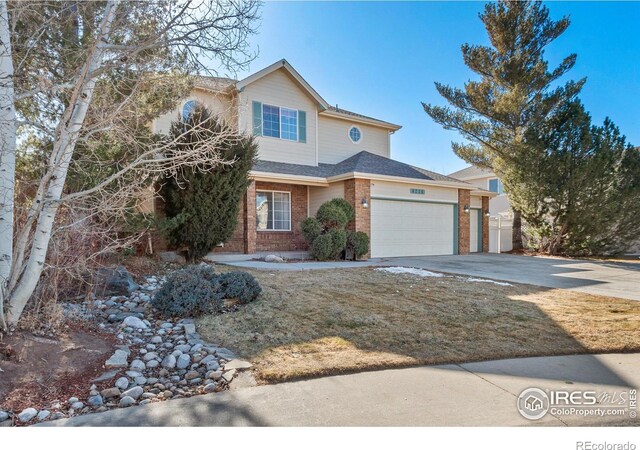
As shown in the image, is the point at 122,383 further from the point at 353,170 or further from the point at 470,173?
the point at 470,173

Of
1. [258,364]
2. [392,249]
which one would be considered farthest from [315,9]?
[392,249]

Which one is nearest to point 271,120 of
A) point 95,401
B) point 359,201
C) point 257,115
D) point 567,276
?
point 257,115

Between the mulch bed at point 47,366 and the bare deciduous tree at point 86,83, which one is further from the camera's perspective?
the bare deciduous tree at point 86,83

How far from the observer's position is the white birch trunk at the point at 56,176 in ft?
12.8

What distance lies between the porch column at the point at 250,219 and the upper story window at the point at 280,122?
107 inches

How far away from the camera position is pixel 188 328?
467cm

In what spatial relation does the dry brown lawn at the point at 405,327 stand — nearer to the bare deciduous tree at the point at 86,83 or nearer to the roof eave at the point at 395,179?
the bare deciduous tree at the point at 86,83

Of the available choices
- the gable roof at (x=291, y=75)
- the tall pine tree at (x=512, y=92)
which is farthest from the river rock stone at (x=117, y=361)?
the tall pine tree at (x=512, y=92)

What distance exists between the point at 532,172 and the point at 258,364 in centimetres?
1630

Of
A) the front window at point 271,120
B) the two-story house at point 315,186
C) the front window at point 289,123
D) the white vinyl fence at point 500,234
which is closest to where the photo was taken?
the two-story house at point 315,186

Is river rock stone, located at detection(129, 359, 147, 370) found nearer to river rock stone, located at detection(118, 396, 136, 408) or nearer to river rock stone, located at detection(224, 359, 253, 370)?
river rock stone, located at detection(118, 396, 136, 408)

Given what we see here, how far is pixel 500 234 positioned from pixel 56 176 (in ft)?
64.2

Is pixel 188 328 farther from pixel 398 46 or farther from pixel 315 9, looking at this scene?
pixel 398 46

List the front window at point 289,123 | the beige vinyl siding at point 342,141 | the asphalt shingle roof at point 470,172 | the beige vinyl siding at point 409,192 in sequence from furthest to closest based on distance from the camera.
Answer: the asphalt shingle roof at point 470,172 < the beige vinyl siding at point 342,141 < the front window at point 289,123 < the beige vinyl siding at point 409,192
